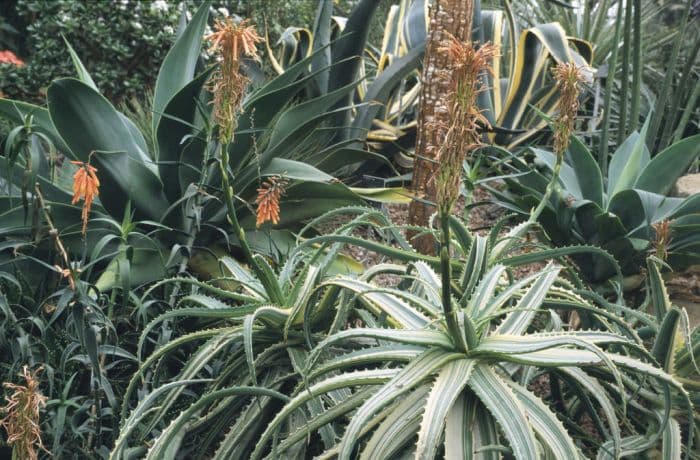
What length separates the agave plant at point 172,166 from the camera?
295cm

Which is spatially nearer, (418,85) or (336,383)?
(336,383)

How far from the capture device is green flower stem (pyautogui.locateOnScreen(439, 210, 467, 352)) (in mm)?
1396

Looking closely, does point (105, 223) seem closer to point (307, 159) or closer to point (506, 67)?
point (307, 159)

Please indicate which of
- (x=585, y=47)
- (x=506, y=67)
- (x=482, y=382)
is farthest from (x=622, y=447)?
(x=506, y=67)

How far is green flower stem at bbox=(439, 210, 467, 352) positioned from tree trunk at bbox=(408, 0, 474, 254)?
1.31 meters

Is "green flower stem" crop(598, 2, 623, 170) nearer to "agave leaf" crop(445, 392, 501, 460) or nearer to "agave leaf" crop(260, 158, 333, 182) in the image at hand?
"agave leaf" crop(260, 158, 333, 182)

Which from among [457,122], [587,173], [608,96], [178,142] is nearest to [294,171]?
[178,142]

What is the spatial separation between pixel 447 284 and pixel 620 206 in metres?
1.66

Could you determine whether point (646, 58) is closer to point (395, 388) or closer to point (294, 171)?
point (294, 171)

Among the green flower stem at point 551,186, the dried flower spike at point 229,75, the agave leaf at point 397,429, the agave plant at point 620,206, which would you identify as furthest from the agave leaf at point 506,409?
the agave plant at point 620,206

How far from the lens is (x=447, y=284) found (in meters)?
1.54

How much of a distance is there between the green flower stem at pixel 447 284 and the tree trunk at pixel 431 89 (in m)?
1.31

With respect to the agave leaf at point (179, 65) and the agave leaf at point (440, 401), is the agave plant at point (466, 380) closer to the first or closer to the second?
the agave leaf at point (440, 401)

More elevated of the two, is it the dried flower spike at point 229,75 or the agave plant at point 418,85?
the dried flower spike at point 229,75
